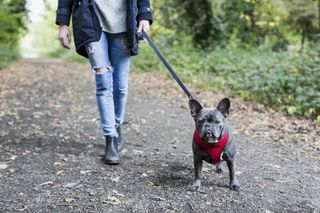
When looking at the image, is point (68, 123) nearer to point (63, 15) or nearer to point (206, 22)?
point (63, 15)

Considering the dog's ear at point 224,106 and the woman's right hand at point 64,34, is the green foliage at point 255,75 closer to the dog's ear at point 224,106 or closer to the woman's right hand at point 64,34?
the dog's ear at point 224,106

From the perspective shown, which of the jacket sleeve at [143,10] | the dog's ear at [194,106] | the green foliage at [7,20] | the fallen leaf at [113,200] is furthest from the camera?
the green foliage at [7,20]

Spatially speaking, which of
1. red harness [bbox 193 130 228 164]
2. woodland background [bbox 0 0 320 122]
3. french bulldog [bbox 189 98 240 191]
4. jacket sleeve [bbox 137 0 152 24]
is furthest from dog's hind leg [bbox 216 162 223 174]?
woodland background [bbox 0 0 320 122]

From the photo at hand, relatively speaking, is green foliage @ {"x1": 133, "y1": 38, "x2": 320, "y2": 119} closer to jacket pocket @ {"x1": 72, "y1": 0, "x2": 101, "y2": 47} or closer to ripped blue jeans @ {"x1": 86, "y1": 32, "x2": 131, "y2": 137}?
ripped blue jeans @ {"x1": 86, "y1": 32, "x2": 131, "y2": 137}

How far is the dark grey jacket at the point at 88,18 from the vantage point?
379cm

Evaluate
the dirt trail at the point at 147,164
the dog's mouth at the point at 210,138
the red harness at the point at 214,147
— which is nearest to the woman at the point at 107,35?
the dirt trail at the point at 147,164

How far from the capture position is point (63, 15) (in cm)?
391

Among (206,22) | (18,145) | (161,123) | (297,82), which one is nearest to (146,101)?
(161,123)

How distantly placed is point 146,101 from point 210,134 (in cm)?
517

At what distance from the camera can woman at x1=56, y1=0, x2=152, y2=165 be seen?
382 cm

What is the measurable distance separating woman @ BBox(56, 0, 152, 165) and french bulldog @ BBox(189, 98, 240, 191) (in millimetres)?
1058

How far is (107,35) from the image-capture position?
→ 13.0ft

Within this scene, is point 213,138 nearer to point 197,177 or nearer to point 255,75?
point 197,177

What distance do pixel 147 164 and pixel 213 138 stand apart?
1.25 m
